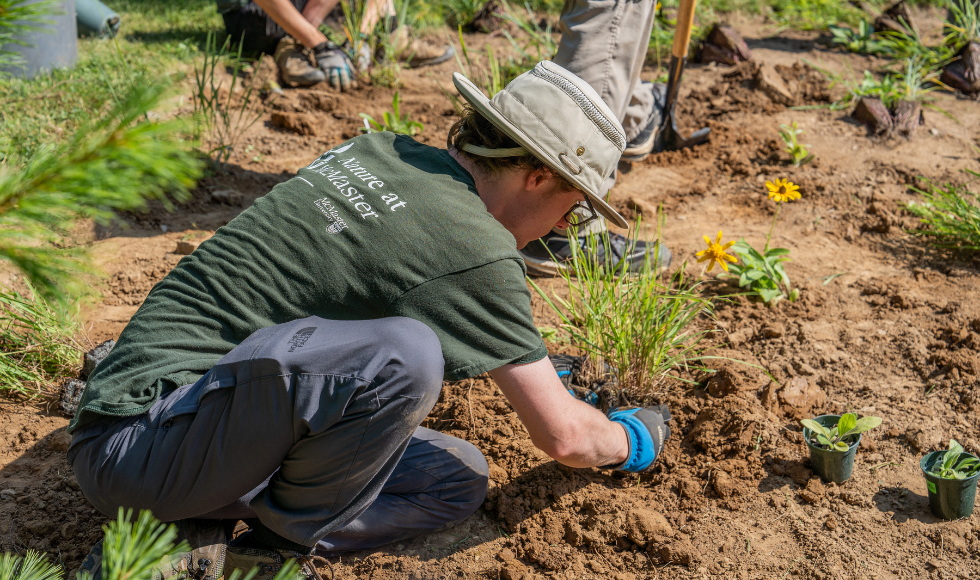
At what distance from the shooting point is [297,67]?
425cm

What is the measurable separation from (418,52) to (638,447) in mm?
3701

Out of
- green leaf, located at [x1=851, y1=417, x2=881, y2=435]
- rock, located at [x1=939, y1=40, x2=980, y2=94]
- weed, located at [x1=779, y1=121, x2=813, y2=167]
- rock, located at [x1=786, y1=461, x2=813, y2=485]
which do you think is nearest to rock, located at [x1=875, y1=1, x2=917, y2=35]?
rock, located at [x1=939, y1=40, x2=980, y2=94]

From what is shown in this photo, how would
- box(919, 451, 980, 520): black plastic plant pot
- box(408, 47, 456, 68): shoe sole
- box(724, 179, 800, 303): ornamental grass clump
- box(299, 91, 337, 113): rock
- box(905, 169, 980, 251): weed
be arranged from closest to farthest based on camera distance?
box(919, 451, 980, 520): black plastic plant pot
box(724, 179, 800, 303): ornamental grass clump
box(905, 169, 980, 251): weed
box(299, 91, 337, 113): rock
box(408, 47, 456, 68): shoe sole

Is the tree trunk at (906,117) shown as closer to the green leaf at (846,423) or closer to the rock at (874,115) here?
the rock at (874,115)

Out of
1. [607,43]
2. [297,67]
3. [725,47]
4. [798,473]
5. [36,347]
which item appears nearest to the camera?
[798,473]

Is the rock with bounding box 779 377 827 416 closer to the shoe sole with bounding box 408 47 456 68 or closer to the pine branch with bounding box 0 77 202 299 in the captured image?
the pine branch with bounding box 0 77 202 299

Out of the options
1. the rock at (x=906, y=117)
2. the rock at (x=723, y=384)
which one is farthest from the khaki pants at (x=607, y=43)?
the rock at (x=906, y=117)

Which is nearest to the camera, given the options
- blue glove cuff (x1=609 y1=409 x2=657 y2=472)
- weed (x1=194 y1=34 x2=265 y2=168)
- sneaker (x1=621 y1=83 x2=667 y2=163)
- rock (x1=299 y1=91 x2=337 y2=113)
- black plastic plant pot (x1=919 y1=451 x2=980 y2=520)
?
black plastic plant pot (x1=919 y1=451 x2=980 y2=520)

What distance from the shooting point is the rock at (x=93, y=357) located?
2232mm

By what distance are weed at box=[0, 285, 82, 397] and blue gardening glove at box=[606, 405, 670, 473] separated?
5.85 feet

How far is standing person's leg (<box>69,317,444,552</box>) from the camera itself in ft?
4.71

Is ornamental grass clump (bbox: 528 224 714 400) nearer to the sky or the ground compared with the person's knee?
nearer to the ground

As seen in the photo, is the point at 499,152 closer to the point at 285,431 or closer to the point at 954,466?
the point at 285,431

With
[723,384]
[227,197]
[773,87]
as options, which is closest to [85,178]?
[723,384]
